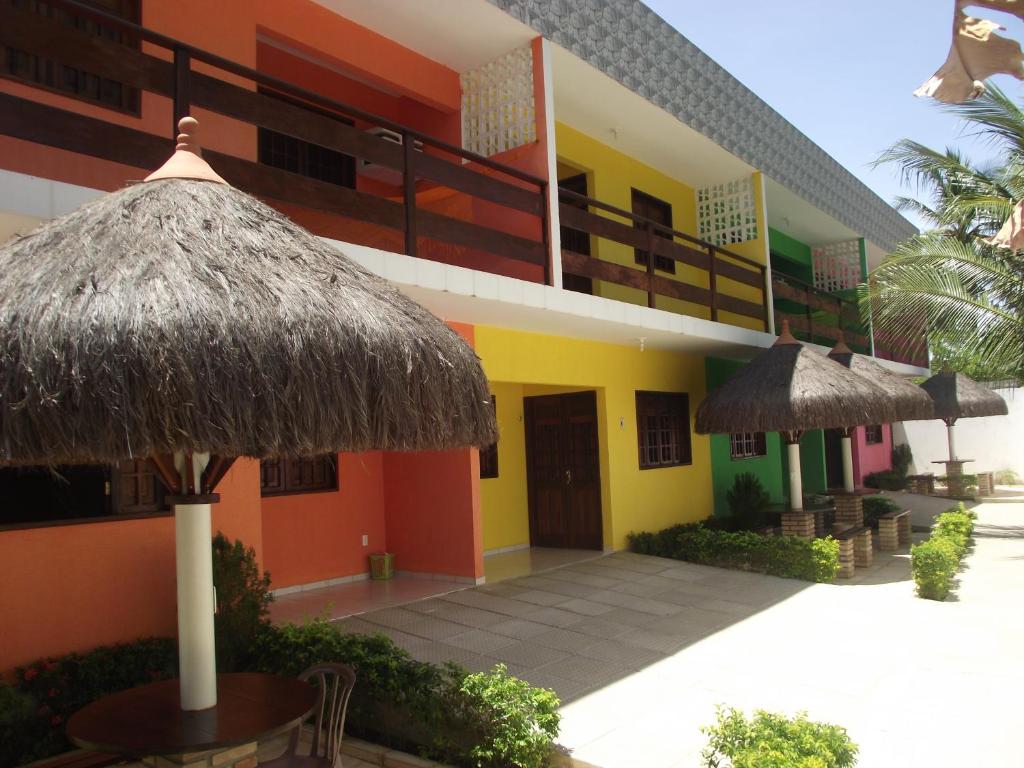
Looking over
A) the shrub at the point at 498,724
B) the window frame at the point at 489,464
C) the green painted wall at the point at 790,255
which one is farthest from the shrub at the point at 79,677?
the green painted wall at the point at 790,255

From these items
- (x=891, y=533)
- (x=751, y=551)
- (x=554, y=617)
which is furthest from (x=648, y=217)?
(x=554, y=617)

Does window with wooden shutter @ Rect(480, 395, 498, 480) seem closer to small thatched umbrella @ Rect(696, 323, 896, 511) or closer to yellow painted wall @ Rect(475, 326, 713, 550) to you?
yellow painted wall @ Rect(475, 326, 713, 550)

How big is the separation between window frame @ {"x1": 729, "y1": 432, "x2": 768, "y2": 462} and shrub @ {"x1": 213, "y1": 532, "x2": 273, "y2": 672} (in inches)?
388

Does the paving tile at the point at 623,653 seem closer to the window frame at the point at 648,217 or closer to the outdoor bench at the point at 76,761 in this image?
the outdoor bench at the point at 76,761

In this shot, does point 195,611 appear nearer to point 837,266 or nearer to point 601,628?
point 601,628

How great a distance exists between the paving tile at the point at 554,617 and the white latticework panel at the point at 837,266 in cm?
1253

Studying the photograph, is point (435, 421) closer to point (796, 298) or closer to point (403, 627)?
point (403, 627)

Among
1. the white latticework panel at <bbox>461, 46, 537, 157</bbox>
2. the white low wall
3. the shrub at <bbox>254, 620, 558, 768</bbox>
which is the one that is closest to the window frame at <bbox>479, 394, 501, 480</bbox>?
the white latticework panel at <bbox>461, 46, 537, 157</bbox>

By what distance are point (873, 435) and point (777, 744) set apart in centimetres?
2115

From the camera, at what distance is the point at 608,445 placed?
10.7 metres

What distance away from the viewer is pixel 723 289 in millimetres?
14477

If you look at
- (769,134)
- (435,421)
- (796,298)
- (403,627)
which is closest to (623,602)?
(403,627)

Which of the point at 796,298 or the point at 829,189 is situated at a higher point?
the point at 829,189

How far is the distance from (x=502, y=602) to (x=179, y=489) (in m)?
4.87
